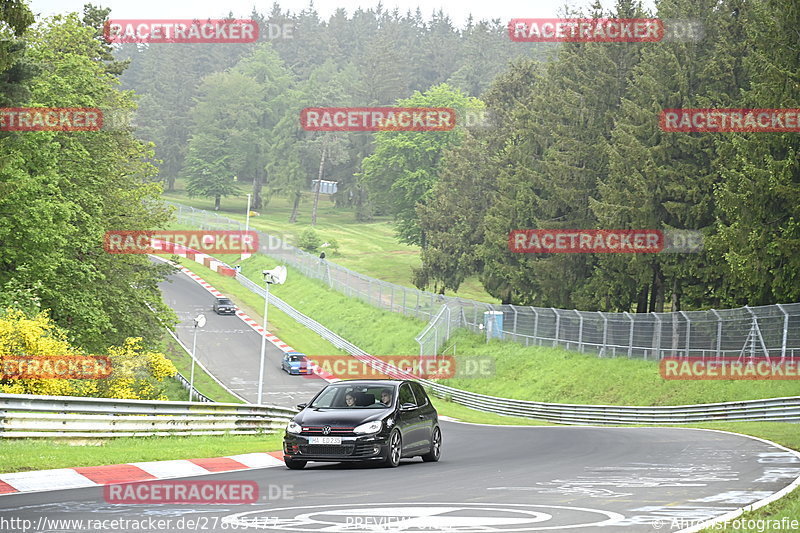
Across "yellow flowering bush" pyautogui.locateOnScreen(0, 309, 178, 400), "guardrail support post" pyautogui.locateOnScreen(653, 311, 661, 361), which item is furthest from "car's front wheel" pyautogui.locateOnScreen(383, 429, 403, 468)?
"guardrail support post" pyautogui.locateOnScreen(653, 311, 661, 361)

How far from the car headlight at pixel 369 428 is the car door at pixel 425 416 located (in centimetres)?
190

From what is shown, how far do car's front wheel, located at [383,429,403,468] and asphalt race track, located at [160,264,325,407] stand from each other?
3159cm

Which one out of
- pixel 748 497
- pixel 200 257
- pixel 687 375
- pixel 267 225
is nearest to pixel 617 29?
pixel 687 375

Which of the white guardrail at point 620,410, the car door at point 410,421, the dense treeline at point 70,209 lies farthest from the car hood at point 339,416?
the white guardrail at point 620,410

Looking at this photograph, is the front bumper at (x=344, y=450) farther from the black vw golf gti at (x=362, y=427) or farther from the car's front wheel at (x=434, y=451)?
the car's front wheel at (x=434, y=451)

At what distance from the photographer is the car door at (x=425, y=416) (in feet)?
60.7

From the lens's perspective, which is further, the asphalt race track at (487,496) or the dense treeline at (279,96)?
the dense treeline at (279,96)

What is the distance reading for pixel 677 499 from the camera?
1159 cm

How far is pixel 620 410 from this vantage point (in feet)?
132

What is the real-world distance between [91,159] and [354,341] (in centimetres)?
3049

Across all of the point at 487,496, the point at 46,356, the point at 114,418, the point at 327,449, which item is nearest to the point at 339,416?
the point at 327,449

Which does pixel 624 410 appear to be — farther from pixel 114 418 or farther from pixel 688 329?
pixel 114 418

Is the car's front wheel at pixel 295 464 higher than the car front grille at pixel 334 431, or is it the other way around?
the car front grille at pixel 334 431

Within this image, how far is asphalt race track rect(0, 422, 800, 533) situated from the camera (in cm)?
944
